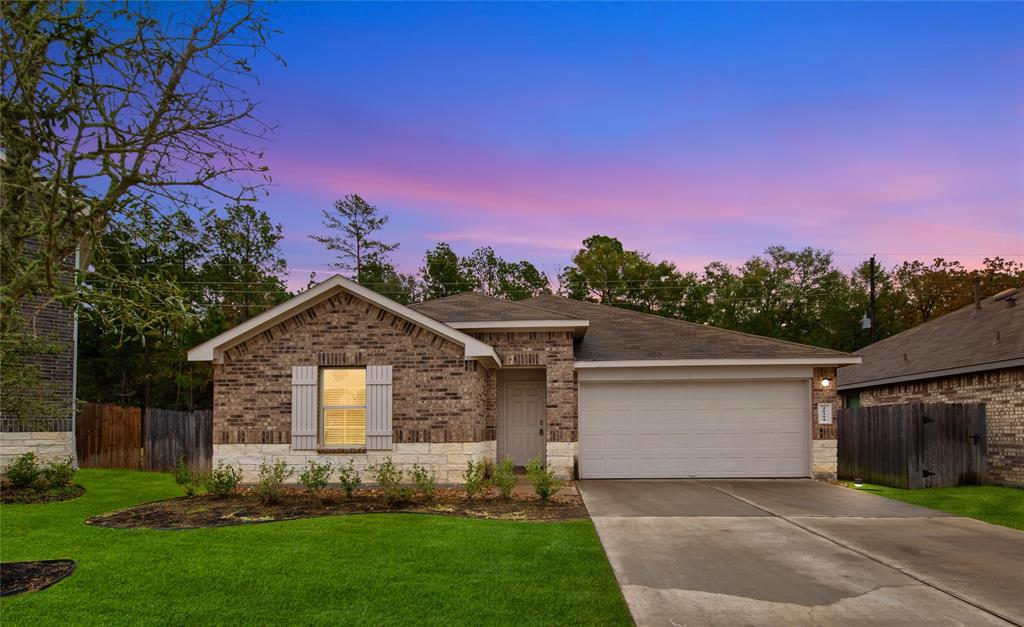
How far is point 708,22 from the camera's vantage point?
45.1 ft

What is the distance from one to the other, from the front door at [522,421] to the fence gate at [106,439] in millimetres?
10313

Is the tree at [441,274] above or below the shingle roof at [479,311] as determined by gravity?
above

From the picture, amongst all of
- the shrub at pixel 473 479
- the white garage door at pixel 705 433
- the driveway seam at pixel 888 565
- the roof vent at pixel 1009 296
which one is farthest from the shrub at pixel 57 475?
the roof vent at pixel 1009 296

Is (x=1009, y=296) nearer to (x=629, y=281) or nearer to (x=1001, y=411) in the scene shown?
(x=1001, y=411)

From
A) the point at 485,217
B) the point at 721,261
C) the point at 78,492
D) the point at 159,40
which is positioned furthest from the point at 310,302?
the point at 721,261

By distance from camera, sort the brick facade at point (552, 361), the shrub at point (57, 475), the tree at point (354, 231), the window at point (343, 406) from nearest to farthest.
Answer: the window at point (343, 406) < the shrub at point (57, 475) < the brick facade at point (552, 361) < the tree at point (354, 231)

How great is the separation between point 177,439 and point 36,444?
318 cm

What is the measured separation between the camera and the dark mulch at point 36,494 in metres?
12.1

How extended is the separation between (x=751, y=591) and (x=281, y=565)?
4695 mm

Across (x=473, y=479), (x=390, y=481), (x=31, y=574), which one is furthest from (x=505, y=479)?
(x=31, y=574)

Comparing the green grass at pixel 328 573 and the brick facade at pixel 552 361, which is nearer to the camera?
the green grass at pixel 328 573

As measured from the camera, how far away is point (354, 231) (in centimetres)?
3769

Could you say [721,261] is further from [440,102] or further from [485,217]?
[440,102]

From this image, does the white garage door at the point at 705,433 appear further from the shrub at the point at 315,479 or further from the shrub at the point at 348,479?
the shrub at the point at 315,479
